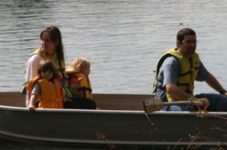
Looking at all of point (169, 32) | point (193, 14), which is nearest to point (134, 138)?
point (169, 32)

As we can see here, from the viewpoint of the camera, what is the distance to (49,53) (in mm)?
8609

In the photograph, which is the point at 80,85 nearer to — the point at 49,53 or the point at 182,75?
the point at 49,53

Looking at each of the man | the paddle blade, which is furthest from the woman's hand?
the paddle blade

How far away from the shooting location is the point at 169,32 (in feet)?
74.9

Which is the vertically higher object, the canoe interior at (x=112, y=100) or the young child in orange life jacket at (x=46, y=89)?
the young child in orange life jacket at (x=46, y=89)

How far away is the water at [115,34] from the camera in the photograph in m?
15.2

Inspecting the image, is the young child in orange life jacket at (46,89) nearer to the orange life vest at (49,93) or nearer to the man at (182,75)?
the orange life vest at (49,93)

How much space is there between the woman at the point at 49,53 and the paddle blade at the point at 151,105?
1.31 metres

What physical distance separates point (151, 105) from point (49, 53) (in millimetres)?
1514

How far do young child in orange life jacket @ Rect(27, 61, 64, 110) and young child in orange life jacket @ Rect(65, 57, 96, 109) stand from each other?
0.21 meters

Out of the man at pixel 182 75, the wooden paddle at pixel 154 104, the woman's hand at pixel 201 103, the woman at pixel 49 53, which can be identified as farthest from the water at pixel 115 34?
the wooden paddle at pixel 154 104

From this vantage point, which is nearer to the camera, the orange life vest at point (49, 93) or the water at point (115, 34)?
the orange life vest at point (49, 93)

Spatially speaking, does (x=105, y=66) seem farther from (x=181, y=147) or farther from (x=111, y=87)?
(x=181, y=147)

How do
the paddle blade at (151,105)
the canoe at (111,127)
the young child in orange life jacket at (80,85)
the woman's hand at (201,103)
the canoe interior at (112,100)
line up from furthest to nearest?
the canoe interior at (112,100), the young child in orange life jacket at (80,85), the canoe at (111,127), the woman's hand at (201,103), the paddle blade at (151,105)
